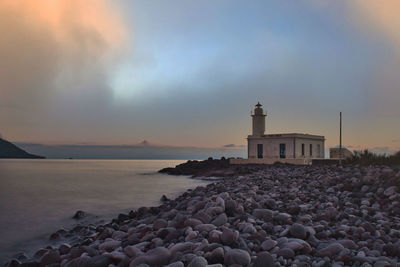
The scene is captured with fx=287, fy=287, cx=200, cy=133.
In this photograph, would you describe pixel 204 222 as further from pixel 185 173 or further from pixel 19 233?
pixel 185 173

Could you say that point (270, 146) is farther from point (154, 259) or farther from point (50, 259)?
point (154, 259)

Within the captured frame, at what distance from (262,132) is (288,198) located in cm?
1998

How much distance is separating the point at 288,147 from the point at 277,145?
3.00 feet

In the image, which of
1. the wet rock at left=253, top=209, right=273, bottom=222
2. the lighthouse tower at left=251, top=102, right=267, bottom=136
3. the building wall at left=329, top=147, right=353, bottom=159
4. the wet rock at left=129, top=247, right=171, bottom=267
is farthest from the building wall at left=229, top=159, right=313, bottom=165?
the wet rock at left=129, top=247, right=171, bottom=267

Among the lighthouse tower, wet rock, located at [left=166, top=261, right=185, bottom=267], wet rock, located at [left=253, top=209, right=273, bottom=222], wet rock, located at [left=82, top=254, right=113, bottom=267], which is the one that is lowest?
wet rock, located at [left=82, top=254, right=113, bottom=267]

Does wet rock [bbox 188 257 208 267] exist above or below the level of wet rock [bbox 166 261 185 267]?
above

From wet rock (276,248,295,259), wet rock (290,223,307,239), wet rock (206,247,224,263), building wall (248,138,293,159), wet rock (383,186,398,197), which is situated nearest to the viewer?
wet rock (206,247,224,263)

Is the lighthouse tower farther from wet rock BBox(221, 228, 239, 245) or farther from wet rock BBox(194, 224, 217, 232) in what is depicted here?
wet rock BBox(221, 228, 239, 245)

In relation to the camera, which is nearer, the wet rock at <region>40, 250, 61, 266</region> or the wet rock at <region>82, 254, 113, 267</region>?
the wet rock at <region>82, 254, 113, 267</region>

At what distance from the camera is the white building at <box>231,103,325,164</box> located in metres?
22.7

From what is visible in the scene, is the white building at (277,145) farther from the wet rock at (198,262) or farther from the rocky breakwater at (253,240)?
the wet rock at (198,262)

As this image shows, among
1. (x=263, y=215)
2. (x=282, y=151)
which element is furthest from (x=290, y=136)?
(x=263, y=215)

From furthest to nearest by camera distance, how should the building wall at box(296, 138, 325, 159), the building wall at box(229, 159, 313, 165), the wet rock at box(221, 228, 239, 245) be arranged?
the building wall at box(296, 138, 325, 159) → the building wall at box(229, 159, 313, 165) → the wet rock at box(221, 228, 239, 245)

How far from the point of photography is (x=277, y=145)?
23.4 m
